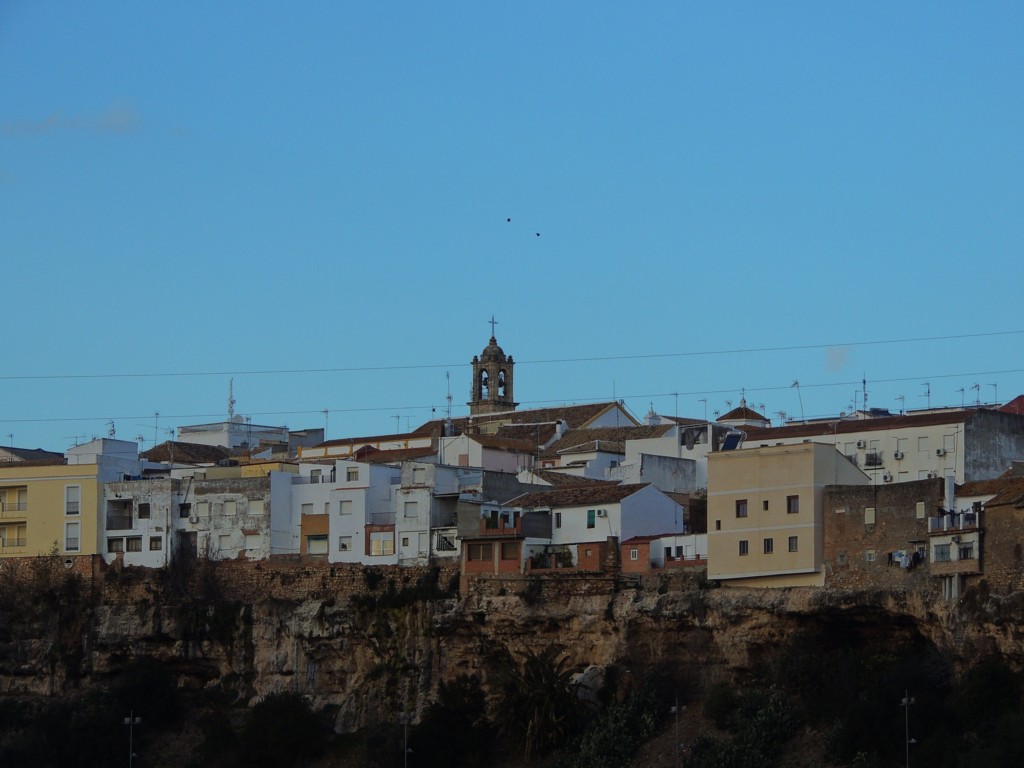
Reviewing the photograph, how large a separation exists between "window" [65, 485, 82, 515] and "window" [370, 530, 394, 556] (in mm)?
11308

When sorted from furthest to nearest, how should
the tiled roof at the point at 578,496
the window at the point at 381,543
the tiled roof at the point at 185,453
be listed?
the tiled roof at the point at 185,453 < the window at the point at 381,543 < the tiled roof at the point at 578,496

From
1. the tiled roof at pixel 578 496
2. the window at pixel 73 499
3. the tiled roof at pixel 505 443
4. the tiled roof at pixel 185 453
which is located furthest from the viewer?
the tiled roof at pixel 185 453

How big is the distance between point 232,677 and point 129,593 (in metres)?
4.87

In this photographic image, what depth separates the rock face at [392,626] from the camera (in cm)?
7231

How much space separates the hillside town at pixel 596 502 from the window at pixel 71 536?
0.10 m

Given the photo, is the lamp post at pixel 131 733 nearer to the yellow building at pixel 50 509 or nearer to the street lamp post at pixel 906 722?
the yellow building at pixel 50 509

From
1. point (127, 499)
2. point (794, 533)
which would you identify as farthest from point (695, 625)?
point (127, 499)

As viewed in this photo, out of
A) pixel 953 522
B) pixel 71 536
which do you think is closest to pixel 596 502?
pixel 953 522

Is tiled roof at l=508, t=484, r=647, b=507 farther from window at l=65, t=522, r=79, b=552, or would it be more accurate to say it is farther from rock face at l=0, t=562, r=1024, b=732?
window at l=65, t=522, r=79, b=552

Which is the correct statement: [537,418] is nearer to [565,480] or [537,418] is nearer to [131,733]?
[565,480]

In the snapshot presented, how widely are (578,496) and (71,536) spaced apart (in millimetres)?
18334

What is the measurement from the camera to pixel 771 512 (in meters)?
74.2

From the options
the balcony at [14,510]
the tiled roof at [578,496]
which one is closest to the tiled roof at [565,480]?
the tiled roof at [578,496]

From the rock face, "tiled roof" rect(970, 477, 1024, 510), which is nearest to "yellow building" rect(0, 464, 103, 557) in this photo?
the rock face
